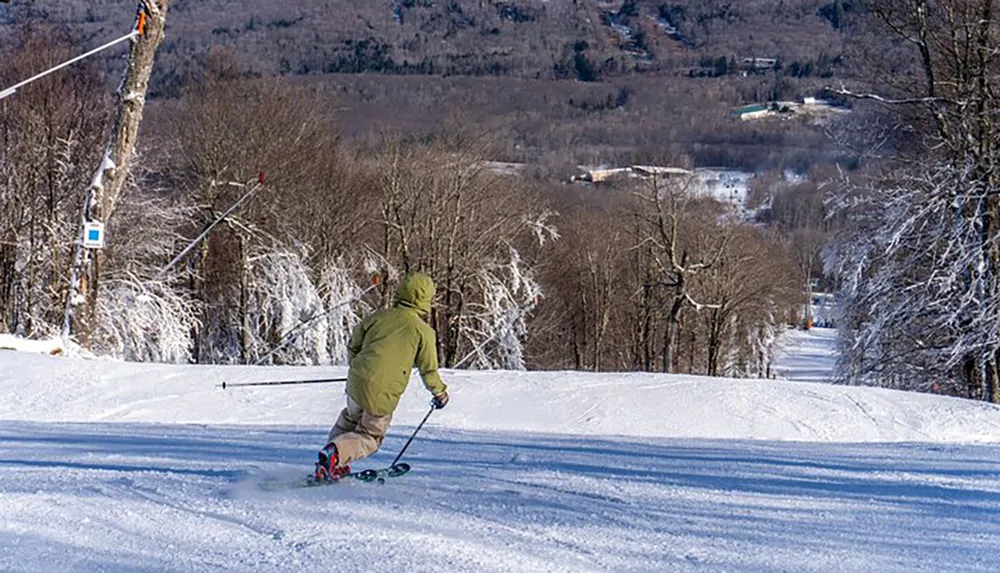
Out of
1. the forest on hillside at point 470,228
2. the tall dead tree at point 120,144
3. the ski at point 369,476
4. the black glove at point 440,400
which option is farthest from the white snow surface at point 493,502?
the forest on hillside at point 470,228

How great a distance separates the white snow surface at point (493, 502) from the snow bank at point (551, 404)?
0.39m

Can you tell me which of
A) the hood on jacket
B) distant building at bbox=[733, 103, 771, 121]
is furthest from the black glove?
distant building at bbox=[733, 103, 771, 121]

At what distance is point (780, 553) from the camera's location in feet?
17.4

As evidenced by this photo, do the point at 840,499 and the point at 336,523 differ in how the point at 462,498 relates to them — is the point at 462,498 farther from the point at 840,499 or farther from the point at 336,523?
the point at 840,499

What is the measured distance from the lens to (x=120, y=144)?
1838 cm

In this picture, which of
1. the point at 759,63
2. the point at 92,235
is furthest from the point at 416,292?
the point at 759,63

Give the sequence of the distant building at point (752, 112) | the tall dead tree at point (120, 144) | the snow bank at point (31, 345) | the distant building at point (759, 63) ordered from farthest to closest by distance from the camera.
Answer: the distant building at point (759, 63), the distant building at point (752, 112), the tall dead tree at point (120, 144), the snow bank at point (31, 345)

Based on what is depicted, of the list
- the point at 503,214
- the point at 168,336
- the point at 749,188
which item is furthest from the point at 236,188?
the point at 749,188

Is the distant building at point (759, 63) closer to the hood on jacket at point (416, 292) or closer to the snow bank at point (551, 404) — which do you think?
the snow bank at point (551, 404)

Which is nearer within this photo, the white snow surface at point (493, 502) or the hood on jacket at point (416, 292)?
the white snow surface at point (493, 502)

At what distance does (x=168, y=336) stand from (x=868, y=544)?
78.7 ft

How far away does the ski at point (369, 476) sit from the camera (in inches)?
266

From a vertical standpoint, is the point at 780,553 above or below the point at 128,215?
below

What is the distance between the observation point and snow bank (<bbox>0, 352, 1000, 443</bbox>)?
44.4 feet
